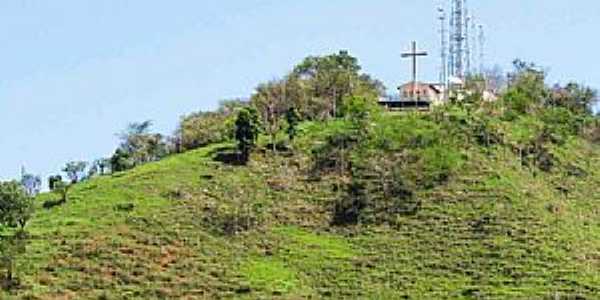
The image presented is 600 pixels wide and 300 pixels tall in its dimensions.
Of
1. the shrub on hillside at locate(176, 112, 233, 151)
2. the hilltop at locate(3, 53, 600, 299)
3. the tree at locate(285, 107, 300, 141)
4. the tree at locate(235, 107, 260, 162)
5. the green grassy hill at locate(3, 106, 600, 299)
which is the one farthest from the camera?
the shrub on hillside at locate(176, 112, 233, 151)

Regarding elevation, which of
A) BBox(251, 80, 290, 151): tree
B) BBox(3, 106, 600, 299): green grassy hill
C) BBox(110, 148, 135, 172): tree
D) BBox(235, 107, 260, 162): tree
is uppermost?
BBox(251, 80, 290, 151): tree

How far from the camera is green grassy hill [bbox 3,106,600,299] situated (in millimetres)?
68688

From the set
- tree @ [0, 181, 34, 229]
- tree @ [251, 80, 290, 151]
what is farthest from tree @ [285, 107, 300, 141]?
tree @ [0, 181, 34, 229]

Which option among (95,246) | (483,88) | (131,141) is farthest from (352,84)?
(95,246)

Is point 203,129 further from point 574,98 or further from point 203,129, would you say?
point 574,98

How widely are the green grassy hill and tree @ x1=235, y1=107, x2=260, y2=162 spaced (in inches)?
28.5

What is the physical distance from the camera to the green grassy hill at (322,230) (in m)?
68.7

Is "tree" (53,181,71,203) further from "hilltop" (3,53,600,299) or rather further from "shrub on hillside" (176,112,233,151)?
"shrub on hillside" (176,112,233,151)

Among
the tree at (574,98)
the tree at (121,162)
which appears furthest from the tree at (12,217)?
the tree at (574,98)

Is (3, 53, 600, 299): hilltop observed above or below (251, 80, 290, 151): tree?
below

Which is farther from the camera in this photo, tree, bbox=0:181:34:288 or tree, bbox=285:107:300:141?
tree, bbox=285:107:300:141

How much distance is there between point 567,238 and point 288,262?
13.1 metres

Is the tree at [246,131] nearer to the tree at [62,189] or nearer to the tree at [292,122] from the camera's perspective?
the tree at [292,122]

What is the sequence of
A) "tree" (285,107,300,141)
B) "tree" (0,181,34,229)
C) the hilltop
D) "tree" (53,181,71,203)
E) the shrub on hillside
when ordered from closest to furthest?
the hilltop
"tree" (0,181,34,229)
"tree" (53,181,71,203)
"tree" (285,107,300,141)
the shrub on hillside
